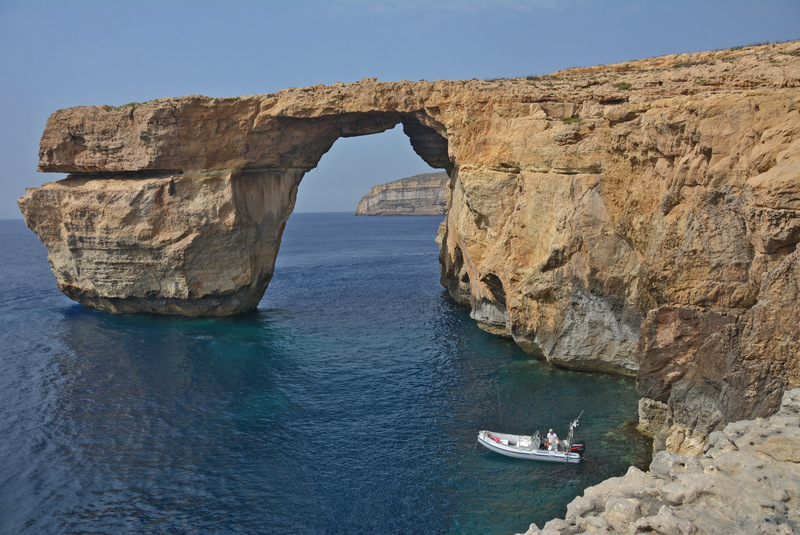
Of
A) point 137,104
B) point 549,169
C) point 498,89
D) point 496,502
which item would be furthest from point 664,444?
point 137,104

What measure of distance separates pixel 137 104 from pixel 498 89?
25.7m

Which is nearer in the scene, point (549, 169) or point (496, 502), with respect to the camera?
point (496, 502)

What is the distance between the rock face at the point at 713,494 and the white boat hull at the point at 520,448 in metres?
8.59

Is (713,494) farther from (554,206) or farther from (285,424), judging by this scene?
(554,206)

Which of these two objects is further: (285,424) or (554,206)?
(554,206)

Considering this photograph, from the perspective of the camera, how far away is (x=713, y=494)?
12.2 meters

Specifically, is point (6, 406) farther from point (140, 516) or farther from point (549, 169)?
point (549, 169)

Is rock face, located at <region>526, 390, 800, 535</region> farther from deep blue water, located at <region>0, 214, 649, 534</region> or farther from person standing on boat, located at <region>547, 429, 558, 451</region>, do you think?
person standing on boat, located at <region>547, 429, 558, 451</region>

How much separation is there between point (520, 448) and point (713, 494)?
11441 mm

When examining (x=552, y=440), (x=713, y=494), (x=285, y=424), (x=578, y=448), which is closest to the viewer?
(x=713, y=494)

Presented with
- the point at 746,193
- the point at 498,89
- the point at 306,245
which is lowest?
the point at 306,245

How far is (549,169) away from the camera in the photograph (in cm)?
3038

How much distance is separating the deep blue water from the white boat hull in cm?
31

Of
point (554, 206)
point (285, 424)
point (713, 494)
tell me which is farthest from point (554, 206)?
point (713, 494)
